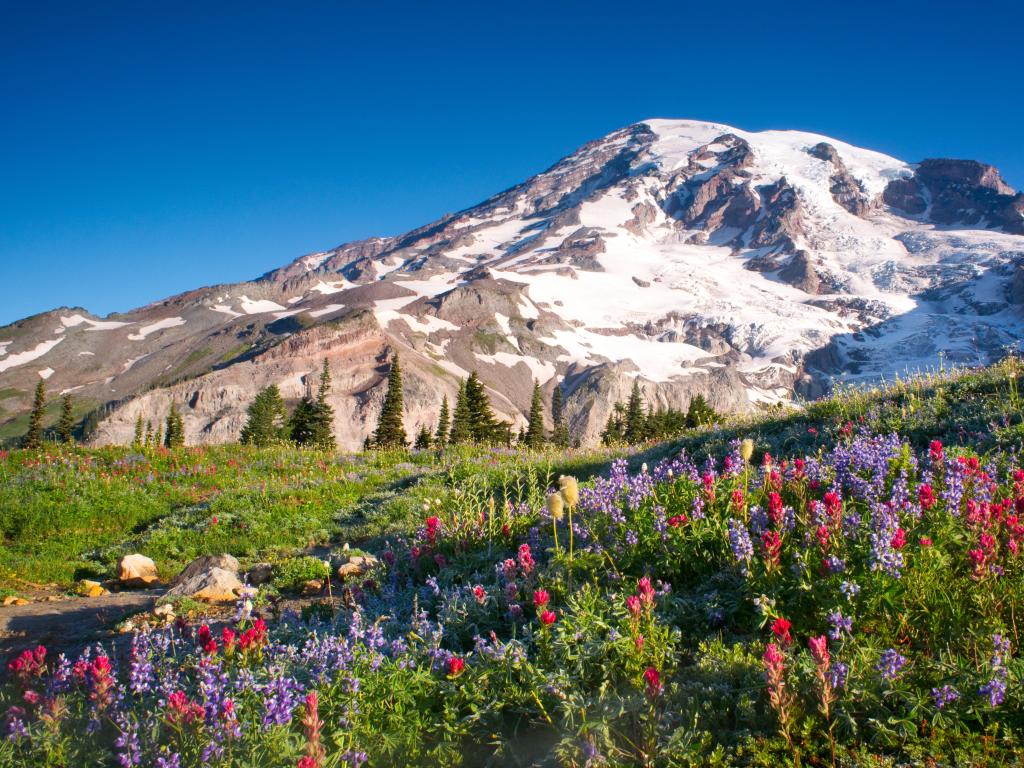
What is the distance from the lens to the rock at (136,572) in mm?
9695

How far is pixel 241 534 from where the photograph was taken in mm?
11750

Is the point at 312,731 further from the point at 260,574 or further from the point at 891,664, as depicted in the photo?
the point at 260,574

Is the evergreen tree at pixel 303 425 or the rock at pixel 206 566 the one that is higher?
the evergreen tree at pixel 303 425

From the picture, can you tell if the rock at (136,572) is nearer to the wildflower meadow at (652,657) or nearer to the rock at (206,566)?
the rock at (206,566)

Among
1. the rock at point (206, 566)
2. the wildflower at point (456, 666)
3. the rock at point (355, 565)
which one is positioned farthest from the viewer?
the rock at point (206, 566)

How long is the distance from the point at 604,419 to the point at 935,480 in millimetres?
→ 129049

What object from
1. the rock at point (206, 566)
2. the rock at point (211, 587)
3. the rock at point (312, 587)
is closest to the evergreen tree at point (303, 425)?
the rock at point (206, 566)

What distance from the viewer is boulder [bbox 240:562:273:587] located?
343 inches

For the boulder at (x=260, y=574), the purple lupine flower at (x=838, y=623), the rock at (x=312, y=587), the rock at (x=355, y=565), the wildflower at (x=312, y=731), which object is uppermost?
the purple lupine flower at (x=838, y=623)

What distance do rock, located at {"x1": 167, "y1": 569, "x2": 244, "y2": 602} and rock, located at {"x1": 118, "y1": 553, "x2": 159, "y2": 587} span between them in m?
2.14

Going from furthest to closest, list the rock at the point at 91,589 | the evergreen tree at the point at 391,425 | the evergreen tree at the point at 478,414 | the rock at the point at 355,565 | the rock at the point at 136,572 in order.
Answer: the evergreen tree at the point at 478,414 < the evergreen tree at the point at 391,425 < the rock at the point at 136,572 < the rock at the point at 91,589 < the rock at the point at 355,565

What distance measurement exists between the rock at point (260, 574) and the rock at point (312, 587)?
3.36 feet

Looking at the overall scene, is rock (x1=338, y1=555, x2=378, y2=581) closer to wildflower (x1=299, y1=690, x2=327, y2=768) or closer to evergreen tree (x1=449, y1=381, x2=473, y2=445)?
wildflower (x1=299, y1=690, x2=327, y2=768)

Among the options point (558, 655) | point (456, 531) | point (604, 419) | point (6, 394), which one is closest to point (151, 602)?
point (456, 531)
